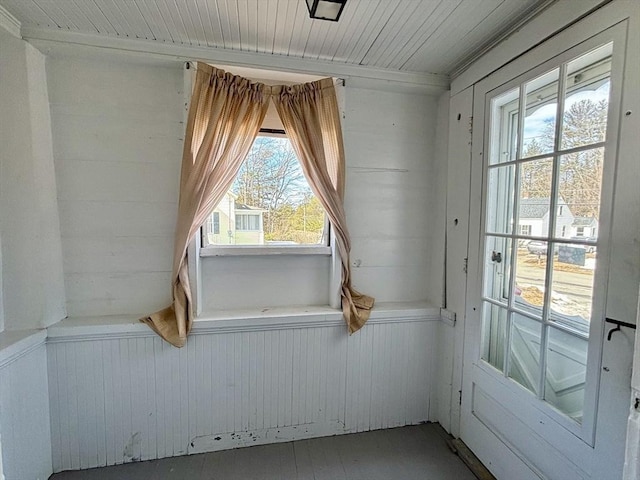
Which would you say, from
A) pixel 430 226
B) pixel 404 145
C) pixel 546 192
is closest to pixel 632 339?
pixel 546 192

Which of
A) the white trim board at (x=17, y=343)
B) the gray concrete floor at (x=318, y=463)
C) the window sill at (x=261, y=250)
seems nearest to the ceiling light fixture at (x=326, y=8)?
the window sill at (x=261, y=250)

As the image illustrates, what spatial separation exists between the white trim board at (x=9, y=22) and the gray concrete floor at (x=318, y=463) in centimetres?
234

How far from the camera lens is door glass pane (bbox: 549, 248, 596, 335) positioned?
1232 mm

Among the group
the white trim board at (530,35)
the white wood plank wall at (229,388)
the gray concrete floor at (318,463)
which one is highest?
the white trim board at (530,35)

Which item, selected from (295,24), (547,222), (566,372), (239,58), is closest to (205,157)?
(239,58)

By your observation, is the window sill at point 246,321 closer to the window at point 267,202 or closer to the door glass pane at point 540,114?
the window at point 267,202

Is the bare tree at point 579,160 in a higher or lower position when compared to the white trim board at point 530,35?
lower

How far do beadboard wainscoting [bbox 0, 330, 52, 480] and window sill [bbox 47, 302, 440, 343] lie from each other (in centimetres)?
13

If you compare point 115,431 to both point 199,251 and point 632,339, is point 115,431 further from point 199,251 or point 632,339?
point 632,339

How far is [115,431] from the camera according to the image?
1757mm

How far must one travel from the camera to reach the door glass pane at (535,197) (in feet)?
4.62

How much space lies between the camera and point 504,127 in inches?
65.4

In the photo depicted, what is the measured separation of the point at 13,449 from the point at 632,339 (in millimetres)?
2639

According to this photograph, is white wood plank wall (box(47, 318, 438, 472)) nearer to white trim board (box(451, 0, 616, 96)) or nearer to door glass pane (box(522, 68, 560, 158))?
door glass pane (box(522, 68, 560, 158))
